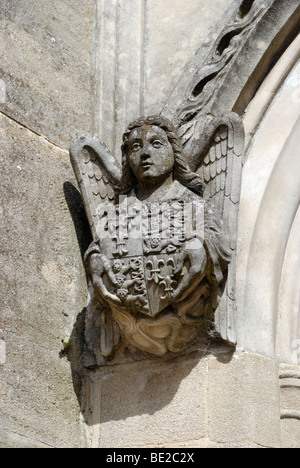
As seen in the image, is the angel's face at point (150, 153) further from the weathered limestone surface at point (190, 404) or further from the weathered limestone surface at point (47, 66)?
the weathered limestone surface at point (190, 404)

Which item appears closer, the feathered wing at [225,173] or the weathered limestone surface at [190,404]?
the weathered limestone surface at [190,404]

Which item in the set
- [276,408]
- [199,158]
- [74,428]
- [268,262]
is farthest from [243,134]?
[74,428]

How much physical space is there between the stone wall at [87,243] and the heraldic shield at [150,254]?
0.27m

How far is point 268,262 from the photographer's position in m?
3.59

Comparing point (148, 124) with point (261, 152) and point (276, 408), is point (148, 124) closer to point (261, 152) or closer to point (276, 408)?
point (261, 152)

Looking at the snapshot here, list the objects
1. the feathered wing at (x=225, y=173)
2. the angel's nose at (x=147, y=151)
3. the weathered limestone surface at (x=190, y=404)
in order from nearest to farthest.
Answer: the weathered limestone surface at (x=190, y=404)
the feathered wing at (x=225, y=173)
the angel's nose at (x=147, y=151)

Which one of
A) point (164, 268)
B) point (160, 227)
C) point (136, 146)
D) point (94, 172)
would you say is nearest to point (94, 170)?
point (94, 172)

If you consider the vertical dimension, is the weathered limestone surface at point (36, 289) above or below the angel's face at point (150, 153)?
below

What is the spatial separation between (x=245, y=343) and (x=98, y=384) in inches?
24.3

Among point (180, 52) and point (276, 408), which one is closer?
point (276, 408)

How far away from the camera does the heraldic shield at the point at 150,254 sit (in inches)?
131

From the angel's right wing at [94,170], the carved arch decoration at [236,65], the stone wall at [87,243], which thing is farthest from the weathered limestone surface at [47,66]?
the carved arch decoration at [236,65]

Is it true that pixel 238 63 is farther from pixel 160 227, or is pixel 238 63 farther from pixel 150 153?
pixel 160 227

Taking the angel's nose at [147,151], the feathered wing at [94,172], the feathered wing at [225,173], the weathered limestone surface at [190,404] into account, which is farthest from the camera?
the feathered wing at [94,172]
